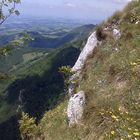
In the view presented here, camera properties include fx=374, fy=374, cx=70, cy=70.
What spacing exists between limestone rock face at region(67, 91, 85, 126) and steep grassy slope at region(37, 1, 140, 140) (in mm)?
360

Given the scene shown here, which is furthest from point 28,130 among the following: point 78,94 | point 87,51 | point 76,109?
point 87,51

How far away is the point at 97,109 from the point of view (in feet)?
59.1

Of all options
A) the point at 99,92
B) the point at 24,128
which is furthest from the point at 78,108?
the point at 24,128

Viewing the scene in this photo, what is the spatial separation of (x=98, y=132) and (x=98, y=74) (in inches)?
278

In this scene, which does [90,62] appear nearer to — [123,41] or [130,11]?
[123,41]

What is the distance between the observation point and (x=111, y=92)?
64.4 feet

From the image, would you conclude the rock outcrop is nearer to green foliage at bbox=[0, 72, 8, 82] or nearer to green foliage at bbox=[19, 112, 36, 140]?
green foliage at bbox=[19, 112, 36, 140]

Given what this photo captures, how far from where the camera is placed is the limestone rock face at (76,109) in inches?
767

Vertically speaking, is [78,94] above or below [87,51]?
below

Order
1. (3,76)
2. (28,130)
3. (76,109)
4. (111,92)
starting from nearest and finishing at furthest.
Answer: (111,92) < (76,109) < (28,130) < (3,76)

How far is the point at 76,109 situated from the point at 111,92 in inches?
81.4

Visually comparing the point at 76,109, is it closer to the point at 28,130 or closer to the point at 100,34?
the point at 28,130

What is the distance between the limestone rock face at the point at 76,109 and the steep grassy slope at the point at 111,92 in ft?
1.18

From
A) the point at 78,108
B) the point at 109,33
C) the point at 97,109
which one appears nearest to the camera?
the point at 97,109
